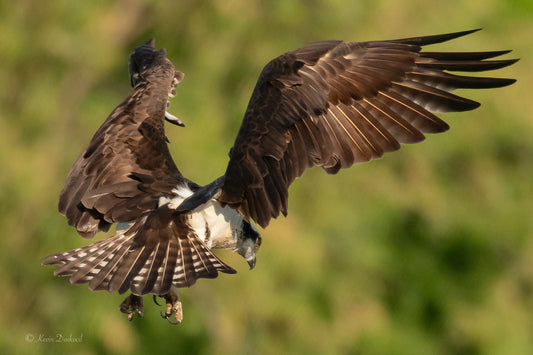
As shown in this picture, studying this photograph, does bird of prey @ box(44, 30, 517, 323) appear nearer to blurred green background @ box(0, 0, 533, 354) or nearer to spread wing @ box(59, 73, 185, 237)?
spread wing @ box(59, 73, 185, 237)

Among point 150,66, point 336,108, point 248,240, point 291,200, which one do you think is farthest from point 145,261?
point 291,200

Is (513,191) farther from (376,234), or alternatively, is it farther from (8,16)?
(8,16)

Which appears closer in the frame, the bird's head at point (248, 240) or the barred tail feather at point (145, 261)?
the barred tail feather at point (145, 261)

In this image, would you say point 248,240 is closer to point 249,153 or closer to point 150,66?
point 249,153

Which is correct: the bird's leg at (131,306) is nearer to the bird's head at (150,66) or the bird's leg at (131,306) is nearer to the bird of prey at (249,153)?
the bird of prey at (249,153)

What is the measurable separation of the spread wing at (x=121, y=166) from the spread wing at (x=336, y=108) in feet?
3.09

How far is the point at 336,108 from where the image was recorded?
6.23 metres

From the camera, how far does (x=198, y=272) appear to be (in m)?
5.57

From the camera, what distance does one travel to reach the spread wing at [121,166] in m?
6.39

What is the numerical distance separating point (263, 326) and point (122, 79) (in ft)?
12.0

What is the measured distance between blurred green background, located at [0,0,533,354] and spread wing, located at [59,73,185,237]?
438 centimetres

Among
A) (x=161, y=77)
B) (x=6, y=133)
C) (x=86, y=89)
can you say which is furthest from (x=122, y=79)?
(x=161, y=77)

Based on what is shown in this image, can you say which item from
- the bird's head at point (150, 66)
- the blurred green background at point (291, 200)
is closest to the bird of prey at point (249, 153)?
the bird's head at point (150, 66)

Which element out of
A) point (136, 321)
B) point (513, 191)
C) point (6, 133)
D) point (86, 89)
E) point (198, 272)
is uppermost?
point (513, 191)
